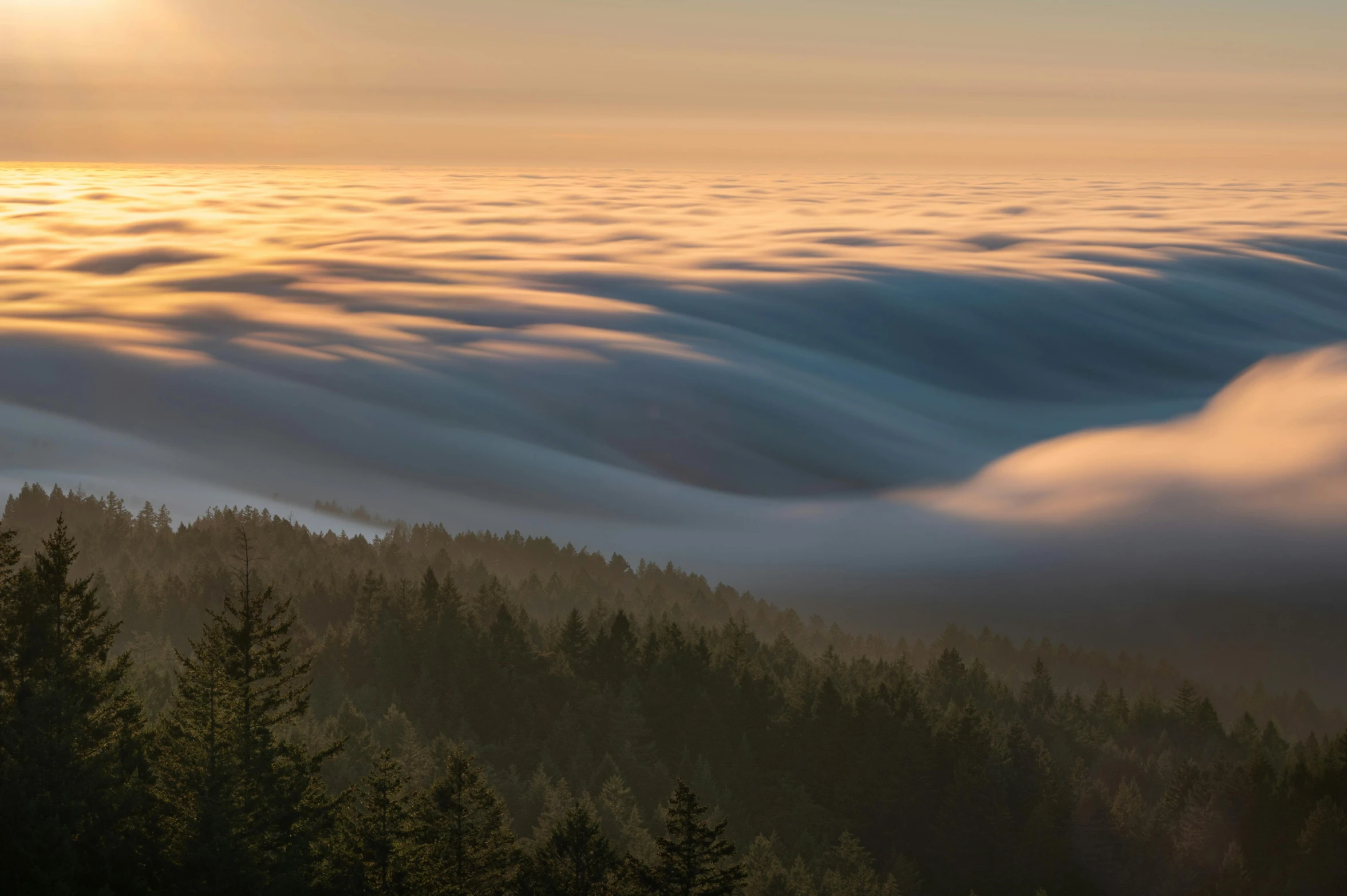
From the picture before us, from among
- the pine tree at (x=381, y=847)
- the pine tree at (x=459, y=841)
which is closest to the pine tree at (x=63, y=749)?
the pine tree at (x=381, y=847)

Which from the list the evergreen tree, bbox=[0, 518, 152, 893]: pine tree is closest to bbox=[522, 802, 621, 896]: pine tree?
bbox=[0, 518, 152, 893]: pine tree

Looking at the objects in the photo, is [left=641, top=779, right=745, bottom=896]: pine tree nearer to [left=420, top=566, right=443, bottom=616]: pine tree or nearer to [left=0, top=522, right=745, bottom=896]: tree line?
[left=0, top=522, right=745, bottom=896]: tree line

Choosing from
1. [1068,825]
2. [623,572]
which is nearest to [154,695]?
[1068,825]

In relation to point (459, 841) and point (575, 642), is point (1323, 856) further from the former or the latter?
point (459, 841)

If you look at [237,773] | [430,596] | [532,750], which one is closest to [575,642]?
[430,596]

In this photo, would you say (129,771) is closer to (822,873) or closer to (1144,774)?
(822,873)

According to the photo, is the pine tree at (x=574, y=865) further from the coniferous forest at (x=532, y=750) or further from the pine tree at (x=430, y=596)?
the pine tree at (x=430, y=596)
